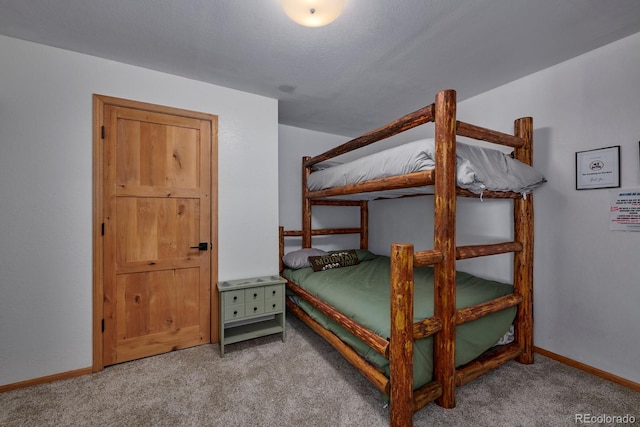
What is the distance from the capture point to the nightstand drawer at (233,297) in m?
2.40

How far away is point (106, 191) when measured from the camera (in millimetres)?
2201

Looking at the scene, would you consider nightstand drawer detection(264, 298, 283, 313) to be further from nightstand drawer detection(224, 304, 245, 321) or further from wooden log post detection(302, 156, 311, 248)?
wooden log post detection(302, 156, 311, 248)

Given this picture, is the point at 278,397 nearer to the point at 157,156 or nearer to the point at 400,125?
the point at 400,125

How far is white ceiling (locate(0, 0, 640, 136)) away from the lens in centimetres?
163

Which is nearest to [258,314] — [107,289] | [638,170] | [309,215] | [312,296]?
[312,296]

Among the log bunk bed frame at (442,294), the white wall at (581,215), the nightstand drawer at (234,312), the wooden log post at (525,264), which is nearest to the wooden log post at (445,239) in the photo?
the log bunk bed frame at (442,294)

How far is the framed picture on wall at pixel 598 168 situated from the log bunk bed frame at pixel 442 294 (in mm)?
368

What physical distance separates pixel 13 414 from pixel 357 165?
3.07 m

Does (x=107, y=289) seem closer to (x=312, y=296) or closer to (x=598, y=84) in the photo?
(x=312, y=296)

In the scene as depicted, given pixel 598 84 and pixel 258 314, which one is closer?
pixel 598 84

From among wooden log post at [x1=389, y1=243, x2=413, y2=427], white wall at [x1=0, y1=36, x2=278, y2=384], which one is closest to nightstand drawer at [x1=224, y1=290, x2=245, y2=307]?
white wall at [x1=0, y1=36, x2=278, y2=384]

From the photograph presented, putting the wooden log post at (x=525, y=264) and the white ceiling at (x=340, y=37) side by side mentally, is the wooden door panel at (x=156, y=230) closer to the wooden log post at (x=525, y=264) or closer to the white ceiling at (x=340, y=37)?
the white ceiling at (x=340, y=37)

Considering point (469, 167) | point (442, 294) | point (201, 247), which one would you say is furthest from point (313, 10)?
point (201, 247)

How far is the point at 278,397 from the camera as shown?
5.92 ft
